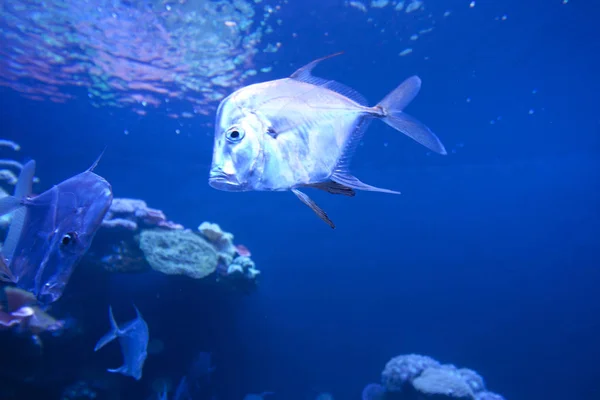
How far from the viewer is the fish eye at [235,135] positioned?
56.6 inches

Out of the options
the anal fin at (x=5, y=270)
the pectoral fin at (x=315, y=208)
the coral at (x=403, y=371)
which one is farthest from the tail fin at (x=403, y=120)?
the coral at (x=403, y=371)

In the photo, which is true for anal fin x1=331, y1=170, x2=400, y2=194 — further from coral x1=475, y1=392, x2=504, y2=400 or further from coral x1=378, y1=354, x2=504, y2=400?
coral x1=475, y1=392, x2=504, y2=400

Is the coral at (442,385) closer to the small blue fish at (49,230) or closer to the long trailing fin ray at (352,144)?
the long trailing fin ray at (352,144)

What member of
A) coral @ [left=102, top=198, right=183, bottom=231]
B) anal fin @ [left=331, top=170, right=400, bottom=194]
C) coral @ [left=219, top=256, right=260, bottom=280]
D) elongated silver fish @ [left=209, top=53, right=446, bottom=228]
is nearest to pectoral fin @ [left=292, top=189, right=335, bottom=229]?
elongated silver fish @ [left=209, top=53, right=446, bottom=228]

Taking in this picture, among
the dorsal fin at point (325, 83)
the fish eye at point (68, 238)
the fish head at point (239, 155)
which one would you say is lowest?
the fish eye at point (68, 238)

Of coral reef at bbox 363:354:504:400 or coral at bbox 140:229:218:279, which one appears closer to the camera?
coral at bbox 140:229:218:279

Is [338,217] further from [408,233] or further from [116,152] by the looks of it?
[116,152]

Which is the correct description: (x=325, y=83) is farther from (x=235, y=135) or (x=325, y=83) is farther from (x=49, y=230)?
(x=49, y=230)

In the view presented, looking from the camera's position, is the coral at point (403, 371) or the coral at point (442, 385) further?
the coral at point (403, 371)

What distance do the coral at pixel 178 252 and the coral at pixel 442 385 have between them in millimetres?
6506

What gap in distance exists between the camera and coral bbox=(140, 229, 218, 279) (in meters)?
7.79

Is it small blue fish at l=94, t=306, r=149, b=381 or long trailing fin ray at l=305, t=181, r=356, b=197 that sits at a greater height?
long trailing fin ray at l=305, t=181, r=356, b=197

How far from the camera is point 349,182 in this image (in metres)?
1.58

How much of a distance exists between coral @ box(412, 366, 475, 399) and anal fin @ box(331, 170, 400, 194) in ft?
29.1
